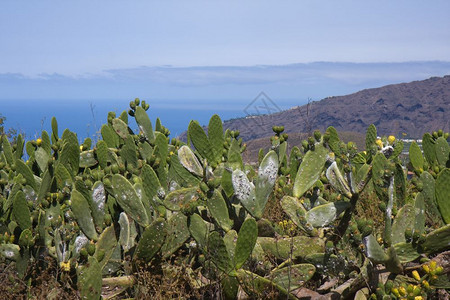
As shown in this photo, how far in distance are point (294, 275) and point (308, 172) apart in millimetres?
771

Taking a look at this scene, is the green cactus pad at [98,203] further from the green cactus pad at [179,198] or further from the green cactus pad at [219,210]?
the green cactus pad at [219,210]

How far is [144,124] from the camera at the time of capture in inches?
170

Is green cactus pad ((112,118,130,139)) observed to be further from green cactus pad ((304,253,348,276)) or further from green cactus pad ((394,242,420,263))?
green cactus pad ((394,242,420,263))

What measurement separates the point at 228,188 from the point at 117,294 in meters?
0.91

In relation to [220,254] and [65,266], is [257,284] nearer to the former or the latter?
[220,254]

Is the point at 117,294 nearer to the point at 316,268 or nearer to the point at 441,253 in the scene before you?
the point at 316,268

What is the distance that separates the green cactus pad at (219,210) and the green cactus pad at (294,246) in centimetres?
22

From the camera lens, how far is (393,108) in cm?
11544

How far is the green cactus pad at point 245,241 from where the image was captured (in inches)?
102

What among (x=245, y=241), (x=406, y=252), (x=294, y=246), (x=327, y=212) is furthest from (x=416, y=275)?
(x=245, y=241)

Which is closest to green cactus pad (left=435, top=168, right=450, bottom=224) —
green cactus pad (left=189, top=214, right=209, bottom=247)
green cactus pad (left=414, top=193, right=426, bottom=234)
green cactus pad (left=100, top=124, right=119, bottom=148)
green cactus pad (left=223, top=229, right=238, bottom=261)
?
green cactus pad (left=414, top=193, right=426, bottom=234)

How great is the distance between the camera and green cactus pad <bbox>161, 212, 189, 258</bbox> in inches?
118

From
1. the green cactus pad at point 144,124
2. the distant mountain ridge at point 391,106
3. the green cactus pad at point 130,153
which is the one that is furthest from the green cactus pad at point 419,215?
the distant mountain ridge at point 391,106

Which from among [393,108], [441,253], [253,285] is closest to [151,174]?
[253,285]
